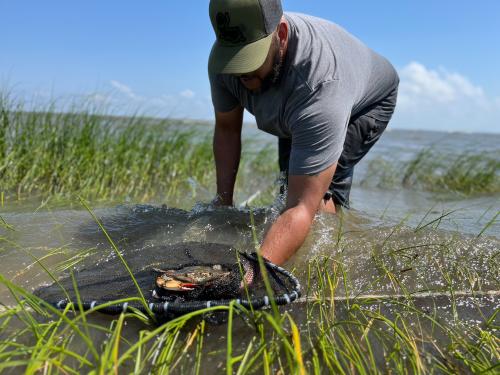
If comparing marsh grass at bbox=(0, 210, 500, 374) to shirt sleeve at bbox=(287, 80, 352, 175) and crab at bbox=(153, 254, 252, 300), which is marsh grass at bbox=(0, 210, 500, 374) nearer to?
crab at bbox=(153, 254, 252, 300)

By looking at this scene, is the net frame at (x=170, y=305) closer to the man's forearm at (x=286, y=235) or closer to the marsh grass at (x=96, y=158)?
the man's forearm at (x=286, y=235)

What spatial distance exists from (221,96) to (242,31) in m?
1.04

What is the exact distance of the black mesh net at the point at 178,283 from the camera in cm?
191

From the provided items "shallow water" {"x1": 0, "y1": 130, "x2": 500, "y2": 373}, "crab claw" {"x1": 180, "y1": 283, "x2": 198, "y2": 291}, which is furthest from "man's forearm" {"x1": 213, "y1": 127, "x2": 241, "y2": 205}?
"crab claw" {"x1": 180, "y1": 283, "x2": 198, "y2": 291}

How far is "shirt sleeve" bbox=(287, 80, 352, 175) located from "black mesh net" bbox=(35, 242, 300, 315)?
652 mm

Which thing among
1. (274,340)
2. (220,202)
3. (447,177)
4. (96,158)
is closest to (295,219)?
(274,340)

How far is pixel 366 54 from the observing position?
11.0 ft

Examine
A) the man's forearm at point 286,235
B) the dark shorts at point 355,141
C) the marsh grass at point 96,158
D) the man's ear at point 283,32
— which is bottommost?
the marsh grass at point 96,158

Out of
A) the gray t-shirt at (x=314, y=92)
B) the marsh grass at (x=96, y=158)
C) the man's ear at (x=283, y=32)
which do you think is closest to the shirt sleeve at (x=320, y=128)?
the gray t-shirt at (x=314, y=92)

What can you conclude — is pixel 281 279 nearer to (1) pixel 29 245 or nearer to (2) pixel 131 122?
(1) pixel 29 245

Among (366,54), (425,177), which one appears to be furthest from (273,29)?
(425,177)

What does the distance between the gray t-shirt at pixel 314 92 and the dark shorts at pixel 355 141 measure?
0.29m

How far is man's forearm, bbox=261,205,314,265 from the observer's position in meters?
2.46

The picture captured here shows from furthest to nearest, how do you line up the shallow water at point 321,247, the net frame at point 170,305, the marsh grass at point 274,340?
the shallow water at point 321,247
the net frame at point 170,305
the marsh grass at point 274,340
